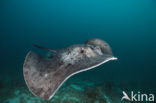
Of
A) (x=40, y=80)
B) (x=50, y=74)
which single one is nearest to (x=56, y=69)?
(x=50, y=74)

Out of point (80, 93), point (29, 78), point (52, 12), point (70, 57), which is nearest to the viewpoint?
point (29, 78)

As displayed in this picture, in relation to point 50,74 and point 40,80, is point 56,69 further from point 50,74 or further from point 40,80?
point 40,80

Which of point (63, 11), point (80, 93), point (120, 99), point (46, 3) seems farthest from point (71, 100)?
point (46, 3)

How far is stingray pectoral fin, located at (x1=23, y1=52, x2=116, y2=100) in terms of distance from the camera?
210 cm

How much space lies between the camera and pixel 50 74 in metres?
2.54

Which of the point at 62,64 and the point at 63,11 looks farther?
the point at 63,11

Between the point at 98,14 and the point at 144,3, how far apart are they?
123ft

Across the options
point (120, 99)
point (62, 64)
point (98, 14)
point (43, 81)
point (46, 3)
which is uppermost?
point (46, 3)

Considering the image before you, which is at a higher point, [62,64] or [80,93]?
[62,64]

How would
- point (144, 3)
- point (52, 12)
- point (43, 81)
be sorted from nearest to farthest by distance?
point (43, 81), point (144, 3), point (52, 12)

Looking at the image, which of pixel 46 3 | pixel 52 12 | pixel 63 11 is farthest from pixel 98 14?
pixel 46 3

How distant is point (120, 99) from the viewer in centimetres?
494

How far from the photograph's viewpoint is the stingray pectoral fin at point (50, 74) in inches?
82.8

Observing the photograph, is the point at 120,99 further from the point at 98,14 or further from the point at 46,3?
the point at 46,3
